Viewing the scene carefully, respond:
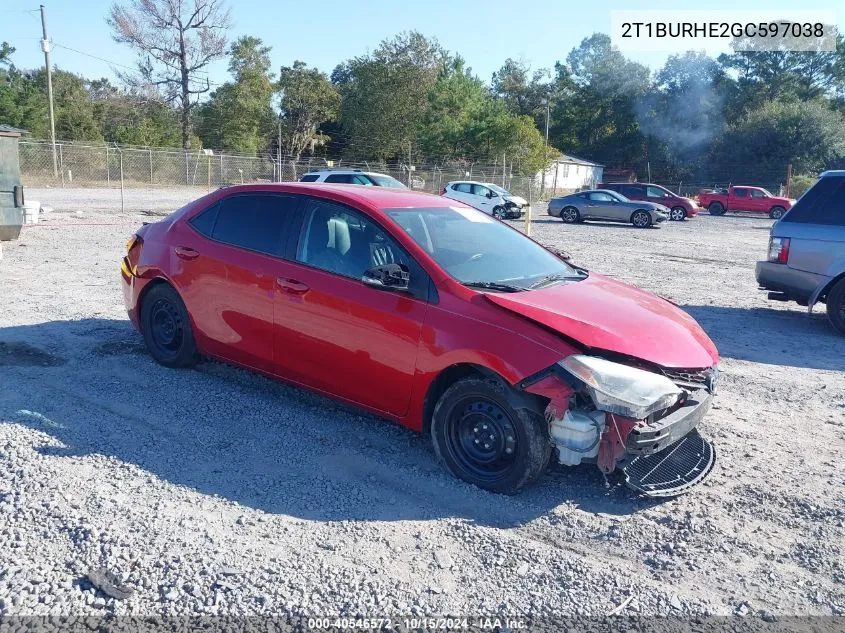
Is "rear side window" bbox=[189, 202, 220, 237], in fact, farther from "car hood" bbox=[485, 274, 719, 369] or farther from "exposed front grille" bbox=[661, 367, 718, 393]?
"exposed front grille" bbox=[661, 367, 718, 393]

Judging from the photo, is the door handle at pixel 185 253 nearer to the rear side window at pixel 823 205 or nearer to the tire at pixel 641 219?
the rear side window at pixel 823 205

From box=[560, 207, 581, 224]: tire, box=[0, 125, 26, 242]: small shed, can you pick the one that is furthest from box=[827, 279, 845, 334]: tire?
box=[560, 207, 581, 224]: tire

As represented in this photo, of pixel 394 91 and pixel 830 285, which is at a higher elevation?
pixel 394 91

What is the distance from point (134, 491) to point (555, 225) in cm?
2453

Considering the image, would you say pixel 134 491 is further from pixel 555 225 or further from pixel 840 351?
pixel 555 225

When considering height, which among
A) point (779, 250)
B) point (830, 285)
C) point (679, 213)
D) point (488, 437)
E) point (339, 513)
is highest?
point (779, 250)

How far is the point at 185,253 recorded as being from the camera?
5.75 m

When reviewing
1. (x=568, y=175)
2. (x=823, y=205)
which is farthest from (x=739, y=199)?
(x=823, y=205)

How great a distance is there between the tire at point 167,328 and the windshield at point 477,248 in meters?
2.08

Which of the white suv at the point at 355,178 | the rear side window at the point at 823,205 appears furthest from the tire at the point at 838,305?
the white suv at the point at 355,178

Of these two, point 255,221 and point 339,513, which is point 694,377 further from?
point 255,221

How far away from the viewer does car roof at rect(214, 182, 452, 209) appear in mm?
5039

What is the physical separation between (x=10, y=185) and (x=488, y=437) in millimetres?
11543

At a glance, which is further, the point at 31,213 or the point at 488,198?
→ the point at 488,198
